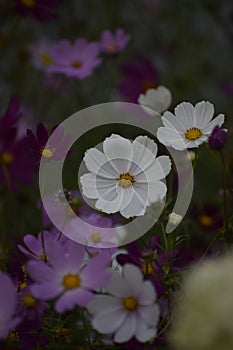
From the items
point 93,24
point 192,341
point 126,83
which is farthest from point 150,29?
point 192,341

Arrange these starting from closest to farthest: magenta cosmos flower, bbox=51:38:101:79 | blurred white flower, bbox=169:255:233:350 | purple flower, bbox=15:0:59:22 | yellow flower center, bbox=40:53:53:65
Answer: blurred white flower, bbox=169:255:233:350 < magenta cosmos flower, bbox=51:38:101:79 < purple flower, bbox=15:0:59:22 < yellow flower center, bbox=40:53:53:65

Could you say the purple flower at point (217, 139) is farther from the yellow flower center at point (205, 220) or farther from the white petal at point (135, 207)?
the yellow flower center at point (205, 220)

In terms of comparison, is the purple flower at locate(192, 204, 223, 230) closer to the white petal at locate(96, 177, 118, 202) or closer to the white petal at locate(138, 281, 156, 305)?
the white petal at locate(96, 177, 118, 202)

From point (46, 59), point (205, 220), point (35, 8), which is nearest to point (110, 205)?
point (205, 220)

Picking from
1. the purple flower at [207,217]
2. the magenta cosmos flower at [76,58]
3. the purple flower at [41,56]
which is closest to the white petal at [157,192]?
the purple flower at [207,217]

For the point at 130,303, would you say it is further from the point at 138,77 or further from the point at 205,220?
the point at 138,77

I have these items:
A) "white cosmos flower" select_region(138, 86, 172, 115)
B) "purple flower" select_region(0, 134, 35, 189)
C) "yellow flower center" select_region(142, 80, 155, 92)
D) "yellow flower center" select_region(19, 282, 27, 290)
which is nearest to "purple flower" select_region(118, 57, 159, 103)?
"yellow flower center" select_region(142, 80, 155, 92)
